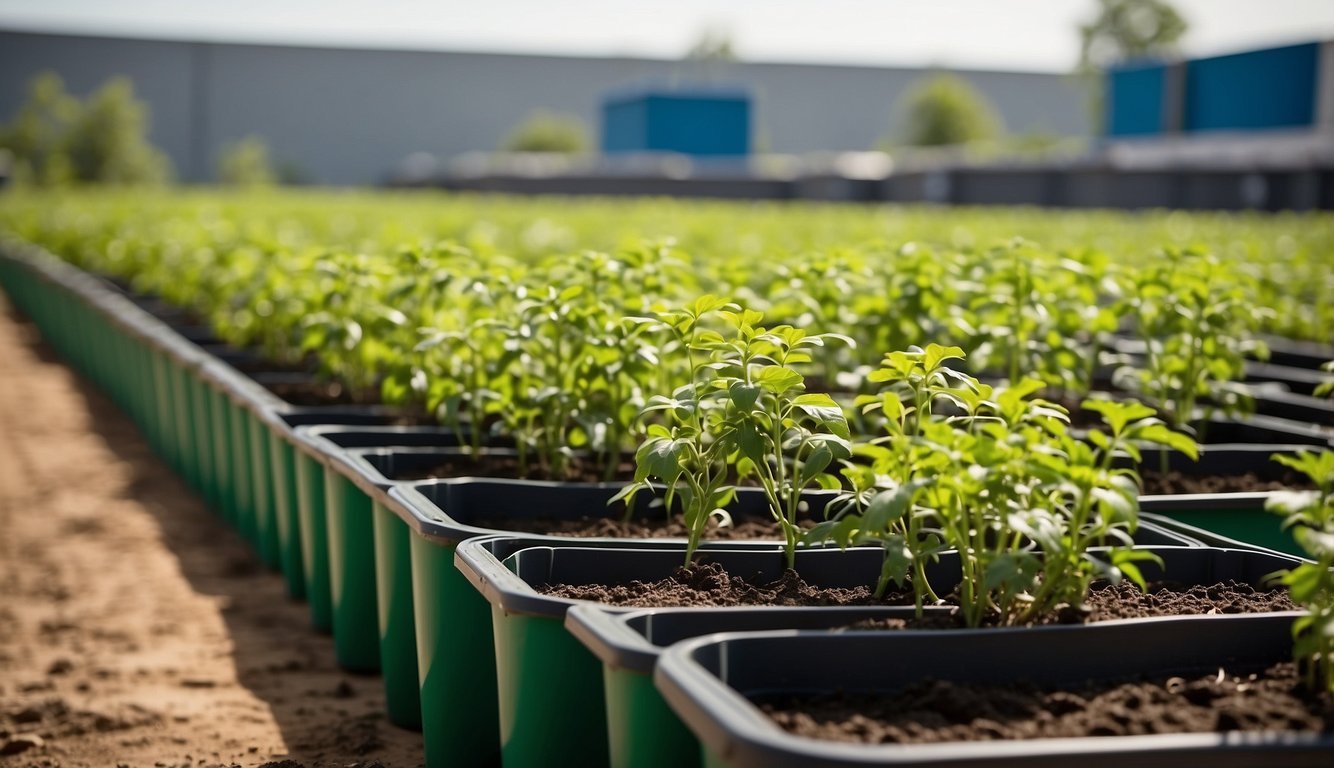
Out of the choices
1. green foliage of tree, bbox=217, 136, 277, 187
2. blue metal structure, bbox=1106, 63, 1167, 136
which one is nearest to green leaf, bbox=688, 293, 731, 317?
blue metal structure, bbox=1106, 63, 1167, 136

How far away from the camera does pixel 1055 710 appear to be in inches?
74.0

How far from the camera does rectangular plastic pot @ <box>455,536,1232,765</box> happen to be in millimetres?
2207

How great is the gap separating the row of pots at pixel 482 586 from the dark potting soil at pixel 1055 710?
0.25 ft

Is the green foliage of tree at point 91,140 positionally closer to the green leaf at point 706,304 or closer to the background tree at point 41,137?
A: the background tree at point 41,137

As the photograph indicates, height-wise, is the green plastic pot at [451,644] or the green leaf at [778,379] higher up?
the green leaf at [778,379]

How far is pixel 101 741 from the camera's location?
3.20 meters

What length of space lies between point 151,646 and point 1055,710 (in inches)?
114

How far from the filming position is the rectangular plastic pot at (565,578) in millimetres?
2207

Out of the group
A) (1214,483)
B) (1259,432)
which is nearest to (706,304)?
(1214,483)

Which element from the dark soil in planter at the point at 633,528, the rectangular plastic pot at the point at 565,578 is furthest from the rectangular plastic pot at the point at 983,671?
the dark soil in planter at the point at 633,528

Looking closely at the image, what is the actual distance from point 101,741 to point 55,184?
95.5 ft

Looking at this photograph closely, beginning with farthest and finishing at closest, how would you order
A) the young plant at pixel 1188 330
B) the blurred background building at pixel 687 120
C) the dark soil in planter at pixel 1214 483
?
the blurred background building at pixel 687 120, the young plant at pixel 1188 330, the dark soil in planter at pixel 1214 483

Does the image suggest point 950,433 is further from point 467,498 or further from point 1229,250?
point 1229,250

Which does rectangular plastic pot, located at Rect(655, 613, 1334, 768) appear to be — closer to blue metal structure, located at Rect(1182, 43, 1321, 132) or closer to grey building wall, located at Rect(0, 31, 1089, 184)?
blue metal structure, located at Rect(1182, 43, 1321, 132)
